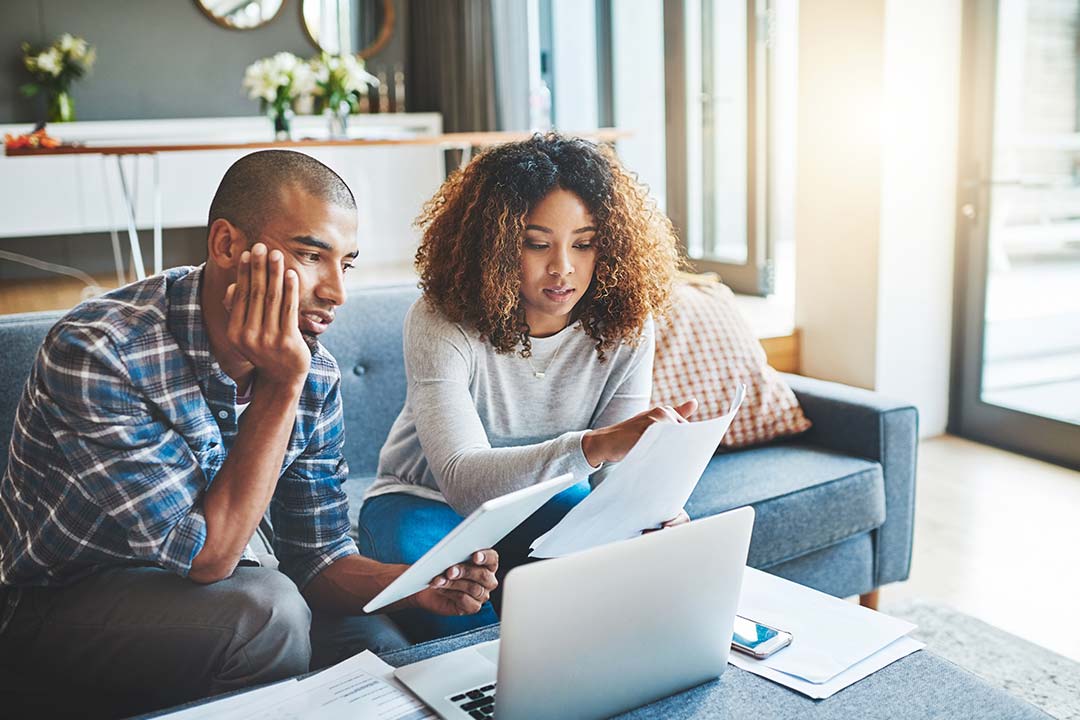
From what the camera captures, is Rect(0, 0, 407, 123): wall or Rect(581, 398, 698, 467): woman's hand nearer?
Rect(581, 398, 698, 467): woman's hand

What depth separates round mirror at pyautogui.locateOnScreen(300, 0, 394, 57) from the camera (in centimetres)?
614

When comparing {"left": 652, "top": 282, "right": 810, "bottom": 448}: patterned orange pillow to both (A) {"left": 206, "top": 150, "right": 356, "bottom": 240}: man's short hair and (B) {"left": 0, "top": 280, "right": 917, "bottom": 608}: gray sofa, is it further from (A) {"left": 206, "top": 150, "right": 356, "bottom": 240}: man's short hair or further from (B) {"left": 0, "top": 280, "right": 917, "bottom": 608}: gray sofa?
(A) {"left": 206, "top": 150, "right": 356, "bottom": 240}: man's short hair

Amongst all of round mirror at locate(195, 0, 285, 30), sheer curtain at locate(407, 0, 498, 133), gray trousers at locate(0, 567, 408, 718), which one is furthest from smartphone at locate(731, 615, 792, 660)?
round mirror at locate(195, 0, 285, 30)

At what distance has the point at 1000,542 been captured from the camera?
2.74 metres

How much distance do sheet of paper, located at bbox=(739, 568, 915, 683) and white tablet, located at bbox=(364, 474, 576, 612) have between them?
1.27 ft

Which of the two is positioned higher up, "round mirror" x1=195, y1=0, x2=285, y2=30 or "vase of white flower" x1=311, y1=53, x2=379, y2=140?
"round mirror" x1=195, y1=0, x2=285, y2=30

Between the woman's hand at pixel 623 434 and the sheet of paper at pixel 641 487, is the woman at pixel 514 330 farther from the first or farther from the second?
the sheet of paper at pixel 641 487

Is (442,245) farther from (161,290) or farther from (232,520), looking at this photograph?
(232,520)

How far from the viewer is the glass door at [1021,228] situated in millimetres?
3209

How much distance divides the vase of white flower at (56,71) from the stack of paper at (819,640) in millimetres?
5089

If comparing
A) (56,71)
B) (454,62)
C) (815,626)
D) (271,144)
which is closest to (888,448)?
(815,626)

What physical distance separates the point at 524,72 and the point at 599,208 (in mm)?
4071

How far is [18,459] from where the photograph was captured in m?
1.27

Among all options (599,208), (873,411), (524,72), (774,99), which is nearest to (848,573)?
(873,411)
